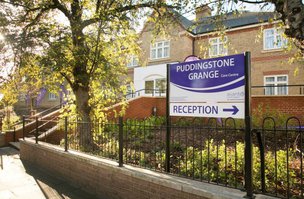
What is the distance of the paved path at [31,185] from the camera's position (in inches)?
247

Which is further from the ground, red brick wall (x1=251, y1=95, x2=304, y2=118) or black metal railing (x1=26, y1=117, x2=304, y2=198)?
red brick wall (x1=251, y1=95, x2=304, y2=118)

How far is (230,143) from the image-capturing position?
8.28m

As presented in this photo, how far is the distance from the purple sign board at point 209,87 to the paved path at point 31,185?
288cm

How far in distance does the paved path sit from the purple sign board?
2.88 metres

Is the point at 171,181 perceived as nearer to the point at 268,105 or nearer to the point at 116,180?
the point at 116,180

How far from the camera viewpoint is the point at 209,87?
4.66 m

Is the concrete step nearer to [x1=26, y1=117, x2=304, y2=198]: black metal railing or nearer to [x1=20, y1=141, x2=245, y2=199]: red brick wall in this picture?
[x1=20, y1=141, x2=245, y2=199]: red brick wall

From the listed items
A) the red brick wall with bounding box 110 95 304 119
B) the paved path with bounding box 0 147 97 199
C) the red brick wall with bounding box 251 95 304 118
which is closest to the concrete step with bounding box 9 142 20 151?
the paved path with bounding box 0 147 97 199

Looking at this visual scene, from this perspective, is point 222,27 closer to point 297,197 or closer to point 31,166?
point 297,197

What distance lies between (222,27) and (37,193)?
6.02 metres

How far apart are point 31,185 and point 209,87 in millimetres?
5028

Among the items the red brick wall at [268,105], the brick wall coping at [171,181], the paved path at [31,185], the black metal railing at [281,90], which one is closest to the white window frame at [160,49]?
the red brick wall at [268,105]

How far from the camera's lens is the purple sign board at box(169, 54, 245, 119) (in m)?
4.30

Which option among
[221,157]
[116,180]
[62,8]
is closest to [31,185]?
[116,180]
